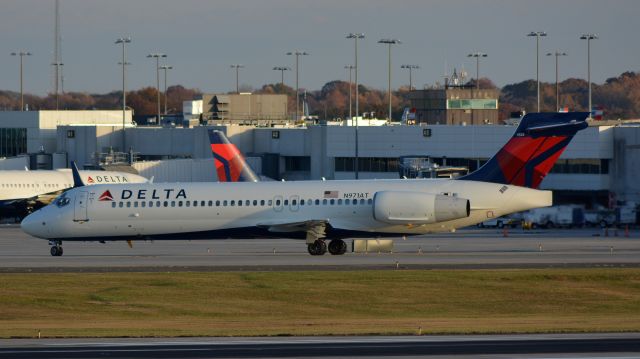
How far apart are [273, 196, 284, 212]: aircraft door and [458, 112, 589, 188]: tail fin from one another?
8884 mm

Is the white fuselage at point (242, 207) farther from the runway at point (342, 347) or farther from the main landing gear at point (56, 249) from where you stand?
the runway at point (342, 347)

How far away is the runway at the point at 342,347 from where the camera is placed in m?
28.9

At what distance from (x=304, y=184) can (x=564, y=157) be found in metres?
38.3

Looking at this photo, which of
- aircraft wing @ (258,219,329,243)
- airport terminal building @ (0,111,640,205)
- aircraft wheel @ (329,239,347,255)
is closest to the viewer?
aircraft wing @ (258,219,329,243)

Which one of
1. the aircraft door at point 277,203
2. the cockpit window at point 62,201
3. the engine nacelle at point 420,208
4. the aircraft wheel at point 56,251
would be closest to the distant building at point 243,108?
the cockpit window at point 62,201

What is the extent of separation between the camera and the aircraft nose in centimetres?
6038

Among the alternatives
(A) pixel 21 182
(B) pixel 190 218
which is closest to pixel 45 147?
(A) pixel 21 182

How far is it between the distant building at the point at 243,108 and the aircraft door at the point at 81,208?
8380 centimetres

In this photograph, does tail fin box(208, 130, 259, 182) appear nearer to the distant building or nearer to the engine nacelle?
the engine nacelle

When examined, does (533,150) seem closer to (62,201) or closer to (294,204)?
(294,204)

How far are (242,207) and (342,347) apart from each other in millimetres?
28847

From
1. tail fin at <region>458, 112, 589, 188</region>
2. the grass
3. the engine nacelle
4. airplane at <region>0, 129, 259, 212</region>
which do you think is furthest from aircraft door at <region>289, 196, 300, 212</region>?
airplane at <region>0, 129, 259, 212</region>

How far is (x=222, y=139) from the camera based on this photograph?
82.4 metres

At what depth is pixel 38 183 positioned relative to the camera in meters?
92.9
